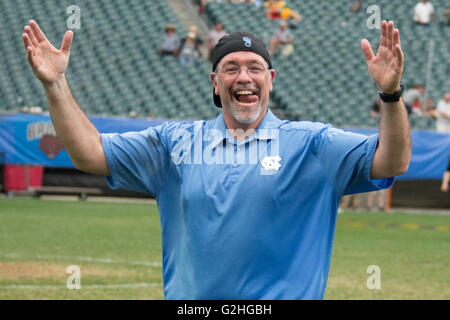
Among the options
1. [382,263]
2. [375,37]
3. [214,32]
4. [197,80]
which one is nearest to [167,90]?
[197,80]

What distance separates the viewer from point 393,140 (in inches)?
140

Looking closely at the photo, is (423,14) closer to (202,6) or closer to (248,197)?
(202,6)

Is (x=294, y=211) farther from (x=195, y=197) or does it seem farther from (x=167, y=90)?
(x=167, y=90)

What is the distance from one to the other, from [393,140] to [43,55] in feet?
5.29

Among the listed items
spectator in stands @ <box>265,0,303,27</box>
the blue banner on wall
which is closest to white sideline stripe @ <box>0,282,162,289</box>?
the blue banner on wall

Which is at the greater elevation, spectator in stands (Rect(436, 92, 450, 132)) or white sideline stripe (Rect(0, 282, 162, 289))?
spectator in stands (Rect(436, 92, 450, 132))

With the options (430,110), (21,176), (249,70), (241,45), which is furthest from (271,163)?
(430,110)

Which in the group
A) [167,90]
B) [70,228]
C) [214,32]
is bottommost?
[70,228]

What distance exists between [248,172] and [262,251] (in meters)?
0.37

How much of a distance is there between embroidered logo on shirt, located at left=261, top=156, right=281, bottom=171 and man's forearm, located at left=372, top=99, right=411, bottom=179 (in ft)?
1.47

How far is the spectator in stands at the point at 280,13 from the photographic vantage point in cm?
2810

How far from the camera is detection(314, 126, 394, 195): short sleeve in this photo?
3705 mm

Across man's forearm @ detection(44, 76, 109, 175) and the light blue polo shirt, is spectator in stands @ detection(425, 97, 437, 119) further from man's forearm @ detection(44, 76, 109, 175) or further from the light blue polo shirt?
man's forearm @ detection(44, 76, 109, 175)

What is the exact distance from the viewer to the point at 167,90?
25.2 m
